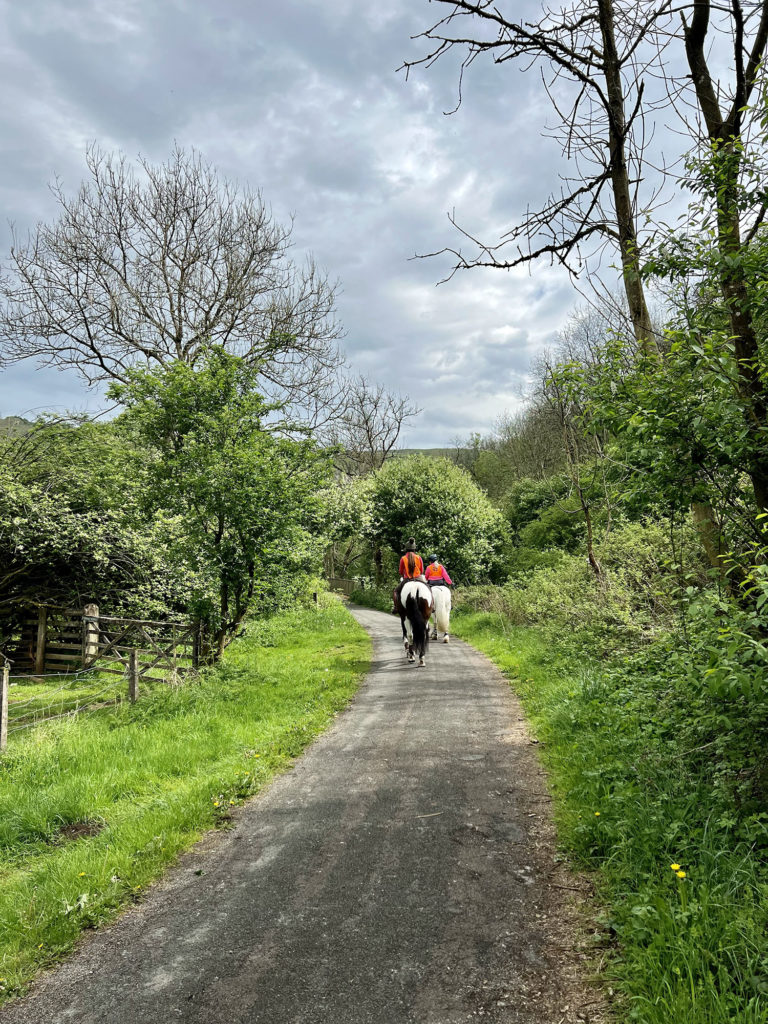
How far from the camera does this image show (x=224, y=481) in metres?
9.89

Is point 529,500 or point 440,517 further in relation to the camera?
point 529,500

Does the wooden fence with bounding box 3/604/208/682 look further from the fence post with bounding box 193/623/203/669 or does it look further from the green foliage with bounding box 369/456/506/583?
the green foliage with bounding box 369/456/506/583

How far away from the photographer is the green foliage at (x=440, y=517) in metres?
25.8

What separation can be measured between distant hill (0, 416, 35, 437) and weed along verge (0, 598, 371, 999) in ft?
39.7

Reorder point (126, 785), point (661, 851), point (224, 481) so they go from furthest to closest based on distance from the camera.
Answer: point (224, 481), point (126, 785), point (661, 851)

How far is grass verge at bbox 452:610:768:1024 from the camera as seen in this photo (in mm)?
2387

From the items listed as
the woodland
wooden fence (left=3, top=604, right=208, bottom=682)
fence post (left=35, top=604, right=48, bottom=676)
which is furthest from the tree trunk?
fence post (left=35, top=604, right=48, bottom=676)

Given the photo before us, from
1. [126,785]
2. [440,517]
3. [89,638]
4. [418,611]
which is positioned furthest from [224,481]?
[440,517]

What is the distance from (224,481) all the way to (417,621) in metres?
4.58

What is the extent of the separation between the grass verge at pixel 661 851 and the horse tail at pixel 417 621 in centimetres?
466

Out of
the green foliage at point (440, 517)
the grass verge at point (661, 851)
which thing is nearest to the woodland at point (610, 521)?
the grass verge at point (661, 851)

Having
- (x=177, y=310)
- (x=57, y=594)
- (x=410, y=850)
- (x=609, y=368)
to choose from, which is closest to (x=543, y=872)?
(x=410, y=850)

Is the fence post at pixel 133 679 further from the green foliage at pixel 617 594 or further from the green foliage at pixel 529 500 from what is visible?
the green foliage at pixel 529 500

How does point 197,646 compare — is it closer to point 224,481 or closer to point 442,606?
point 224,481
